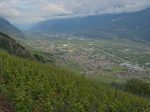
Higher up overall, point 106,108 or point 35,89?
point 35,89

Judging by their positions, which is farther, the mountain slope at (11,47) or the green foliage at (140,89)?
the mountain slope at (11,47)

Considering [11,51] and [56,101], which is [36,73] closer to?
[56,101]

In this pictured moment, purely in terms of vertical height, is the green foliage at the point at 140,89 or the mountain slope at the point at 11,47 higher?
the mountain slope at the point at 11,47

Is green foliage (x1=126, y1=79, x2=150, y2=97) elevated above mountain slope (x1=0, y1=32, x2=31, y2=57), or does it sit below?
below

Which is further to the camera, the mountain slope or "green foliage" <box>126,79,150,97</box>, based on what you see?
the mountain slope

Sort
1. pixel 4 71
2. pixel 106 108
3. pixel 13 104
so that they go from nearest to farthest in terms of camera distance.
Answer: pixel 13 104, pixel 106 108, pixel 4 71

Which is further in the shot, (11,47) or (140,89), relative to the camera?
(11,47)

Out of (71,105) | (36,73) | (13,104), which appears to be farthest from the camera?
(36,73)

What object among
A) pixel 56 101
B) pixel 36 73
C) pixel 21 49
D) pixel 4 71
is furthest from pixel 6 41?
pixel 56 101

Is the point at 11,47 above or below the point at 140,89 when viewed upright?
above

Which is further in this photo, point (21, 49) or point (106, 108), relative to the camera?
point (21, 49)

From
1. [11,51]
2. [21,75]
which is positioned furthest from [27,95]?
[11,51]
